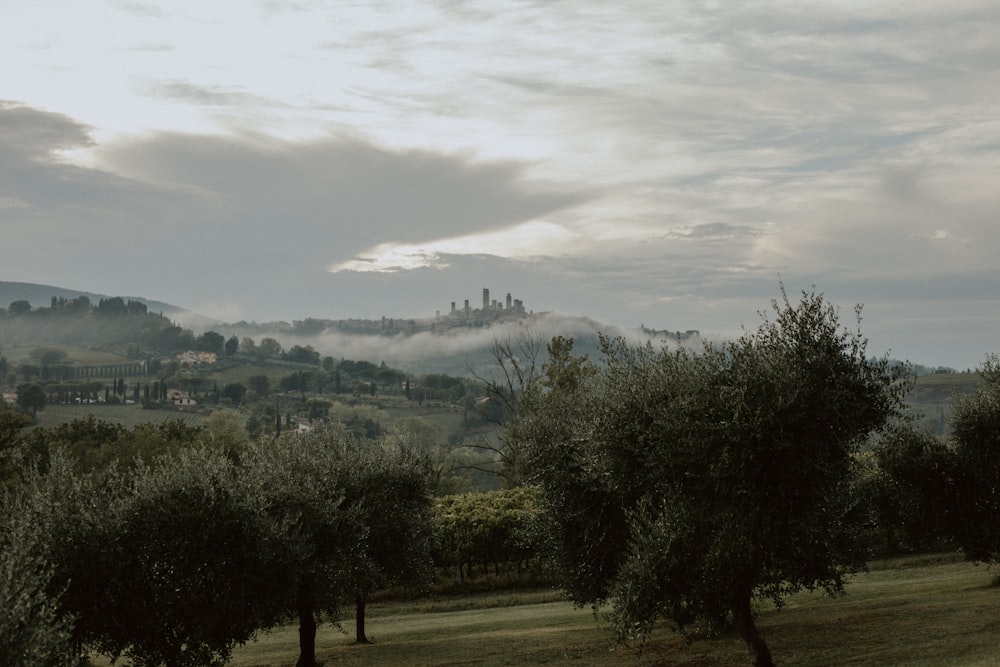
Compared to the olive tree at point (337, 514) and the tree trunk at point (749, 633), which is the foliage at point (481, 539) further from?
the tree trunk at point (749, 633)

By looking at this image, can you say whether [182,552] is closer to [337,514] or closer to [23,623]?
[337,514]

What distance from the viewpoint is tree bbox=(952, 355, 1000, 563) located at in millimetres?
33469

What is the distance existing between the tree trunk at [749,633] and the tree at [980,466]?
554 inches

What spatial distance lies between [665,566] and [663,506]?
5.66 ft

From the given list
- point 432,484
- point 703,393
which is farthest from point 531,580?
point 703,393

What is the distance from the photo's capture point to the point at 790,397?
73.4 feet

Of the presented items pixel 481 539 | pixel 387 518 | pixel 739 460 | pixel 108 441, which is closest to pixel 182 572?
pixel 387 518

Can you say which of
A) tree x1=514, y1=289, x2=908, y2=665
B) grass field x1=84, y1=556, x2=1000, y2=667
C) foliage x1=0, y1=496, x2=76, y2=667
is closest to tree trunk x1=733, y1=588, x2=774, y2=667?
tree x1=514, y1=289, x2=908, y2=665

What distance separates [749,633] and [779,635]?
579 centimetres

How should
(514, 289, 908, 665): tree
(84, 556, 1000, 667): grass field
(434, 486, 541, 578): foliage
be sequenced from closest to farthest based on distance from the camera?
(514, 289, 908, 665): tree, (84, 556, 1000, 667): grass field, (434, 486, 541, 578): foliage

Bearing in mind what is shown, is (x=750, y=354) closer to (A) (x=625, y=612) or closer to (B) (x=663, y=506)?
(B) (x=663, y=506)

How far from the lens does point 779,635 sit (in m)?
30.5

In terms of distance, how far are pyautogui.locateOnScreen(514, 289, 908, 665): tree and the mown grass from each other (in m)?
3.03

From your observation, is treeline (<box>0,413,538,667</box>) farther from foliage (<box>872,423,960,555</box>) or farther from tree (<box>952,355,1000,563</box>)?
tree (<box>952,355,1000,563</box>)
